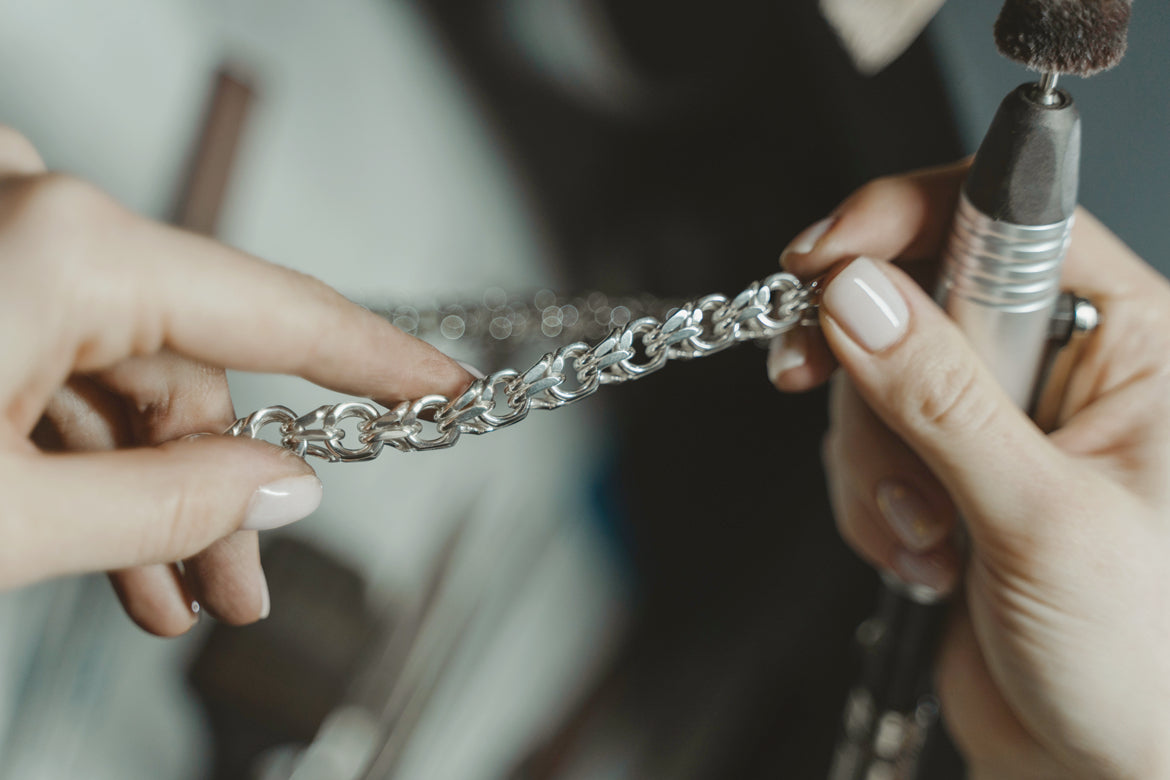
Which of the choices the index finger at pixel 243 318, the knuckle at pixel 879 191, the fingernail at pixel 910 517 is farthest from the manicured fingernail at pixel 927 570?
the index finger at pixel 243 318

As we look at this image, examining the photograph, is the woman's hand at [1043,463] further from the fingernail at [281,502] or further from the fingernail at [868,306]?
the fingernail at [281,502]

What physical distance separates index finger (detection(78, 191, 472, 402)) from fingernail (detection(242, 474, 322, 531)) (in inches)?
1.6

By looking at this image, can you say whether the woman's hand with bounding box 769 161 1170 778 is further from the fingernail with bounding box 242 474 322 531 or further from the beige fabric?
the fingernail with bounding box 242 474 322 531

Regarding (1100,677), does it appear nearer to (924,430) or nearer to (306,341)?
(924,430)

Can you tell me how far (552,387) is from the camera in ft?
1.14

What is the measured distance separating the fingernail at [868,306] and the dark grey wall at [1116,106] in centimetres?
18

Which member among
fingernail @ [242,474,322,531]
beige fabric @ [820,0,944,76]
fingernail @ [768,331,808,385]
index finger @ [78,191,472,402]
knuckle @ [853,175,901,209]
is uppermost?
beige fabric @ [820,0,944,76]

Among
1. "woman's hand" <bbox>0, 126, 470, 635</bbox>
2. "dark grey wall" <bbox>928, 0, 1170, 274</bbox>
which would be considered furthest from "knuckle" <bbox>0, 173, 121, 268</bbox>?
"dark grey wall" <bbox>928, 0, 1170, 274</bbox>

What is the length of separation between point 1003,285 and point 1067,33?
0.10m

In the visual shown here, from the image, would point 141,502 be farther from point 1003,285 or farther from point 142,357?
point 1003,285

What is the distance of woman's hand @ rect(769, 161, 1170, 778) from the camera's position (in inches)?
14.2

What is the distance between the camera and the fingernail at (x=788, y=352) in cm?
43

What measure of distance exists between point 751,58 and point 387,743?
1.93 ft

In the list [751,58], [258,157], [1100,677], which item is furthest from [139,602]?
[751,58]
